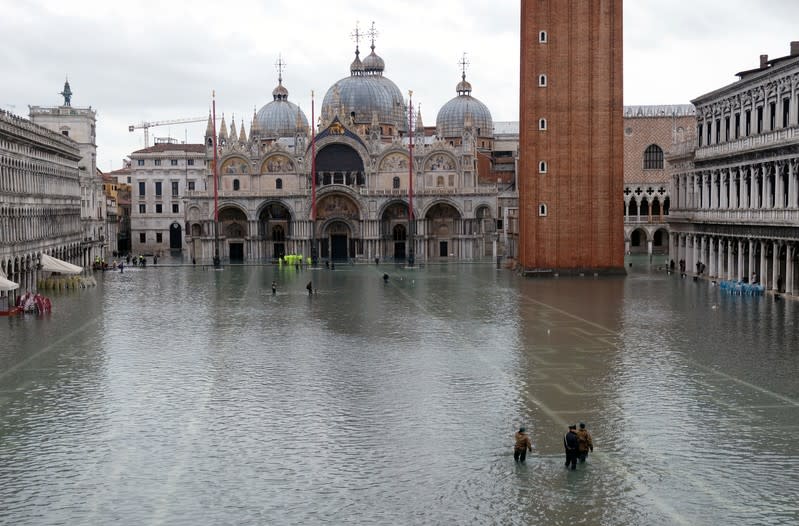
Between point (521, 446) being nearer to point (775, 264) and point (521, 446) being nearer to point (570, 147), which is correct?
point (775, 264)

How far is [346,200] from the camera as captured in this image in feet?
327

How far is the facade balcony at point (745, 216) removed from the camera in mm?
49562

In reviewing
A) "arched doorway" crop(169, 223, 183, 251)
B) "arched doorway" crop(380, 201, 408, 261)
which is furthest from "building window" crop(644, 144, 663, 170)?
"arched doorway" crop(169, 223, 183, 251)

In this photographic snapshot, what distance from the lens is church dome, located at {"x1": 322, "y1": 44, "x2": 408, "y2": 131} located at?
11156 cm

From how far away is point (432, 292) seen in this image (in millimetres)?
56969

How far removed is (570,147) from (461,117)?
4800cm

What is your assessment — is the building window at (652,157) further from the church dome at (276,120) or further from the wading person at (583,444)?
the wading person at (583,444)

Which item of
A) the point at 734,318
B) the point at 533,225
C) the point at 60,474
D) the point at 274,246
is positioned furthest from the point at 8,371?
the point at 274,246

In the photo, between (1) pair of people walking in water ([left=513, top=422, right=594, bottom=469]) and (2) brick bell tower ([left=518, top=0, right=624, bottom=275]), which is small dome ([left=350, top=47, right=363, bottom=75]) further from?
(1) pair of people walking in water ([left=513, top=422, right=594, bottom=469])

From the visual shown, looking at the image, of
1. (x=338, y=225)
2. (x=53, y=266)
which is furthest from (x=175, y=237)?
(x=53, y=266)

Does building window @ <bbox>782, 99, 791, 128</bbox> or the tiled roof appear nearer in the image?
building window @ <bbox>782, 99, 791, 128</bbox>

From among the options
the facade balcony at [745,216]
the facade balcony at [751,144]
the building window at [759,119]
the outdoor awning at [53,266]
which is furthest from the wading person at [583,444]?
the outdoor awning at [53,266]

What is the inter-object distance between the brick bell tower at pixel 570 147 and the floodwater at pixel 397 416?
25.9 meters

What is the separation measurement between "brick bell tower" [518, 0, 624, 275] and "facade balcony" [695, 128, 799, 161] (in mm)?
7317
